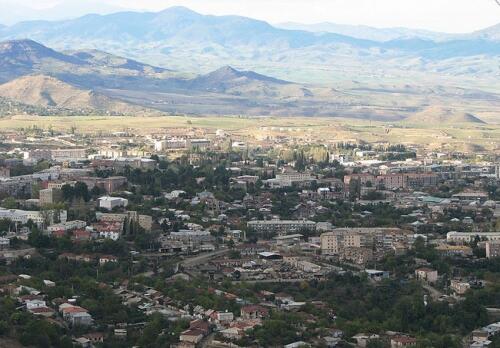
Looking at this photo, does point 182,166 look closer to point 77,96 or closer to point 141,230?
point 141,230

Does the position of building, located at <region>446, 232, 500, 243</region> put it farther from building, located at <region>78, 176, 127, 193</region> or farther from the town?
building, located at <region>78, 176, 127, 193</region>

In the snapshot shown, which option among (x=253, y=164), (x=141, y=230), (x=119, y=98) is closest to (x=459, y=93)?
(x=119, y=98)

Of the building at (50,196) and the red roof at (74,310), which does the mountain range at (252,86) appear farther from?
the red roof at (74,310)

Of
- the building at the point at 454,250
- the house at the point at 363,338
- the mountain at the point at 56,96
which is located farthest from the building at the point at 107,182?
the mountain at the point at 56,96

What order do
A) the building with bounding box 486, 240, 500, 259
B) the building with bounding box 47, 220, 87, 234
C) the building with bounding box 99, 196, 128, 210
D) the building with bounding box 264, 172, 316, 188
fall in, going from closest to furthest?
the building with bounding box 486, 240, 500, 259, the building with bounding box 47, 220, 87, 234, the building with bounding box 99, 196, 128, 210, the building with bounding box 264, 172, 316, 188

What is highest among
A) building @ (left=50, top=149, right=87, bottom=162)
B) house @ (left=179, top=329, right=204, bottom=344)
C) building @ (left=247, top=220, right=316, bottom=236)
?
house @ (left=179, top=329, right=204, bottom=344)

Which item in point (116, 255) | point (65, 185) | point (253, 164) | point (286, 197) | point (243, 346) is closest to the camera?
point (243, 346)

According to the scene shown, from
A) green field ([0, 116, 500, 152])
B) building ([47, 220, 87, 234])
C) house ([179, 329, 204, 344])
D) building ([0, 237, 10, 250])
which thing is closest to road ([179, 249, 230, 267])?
building ([47, 220, 87, 234])
